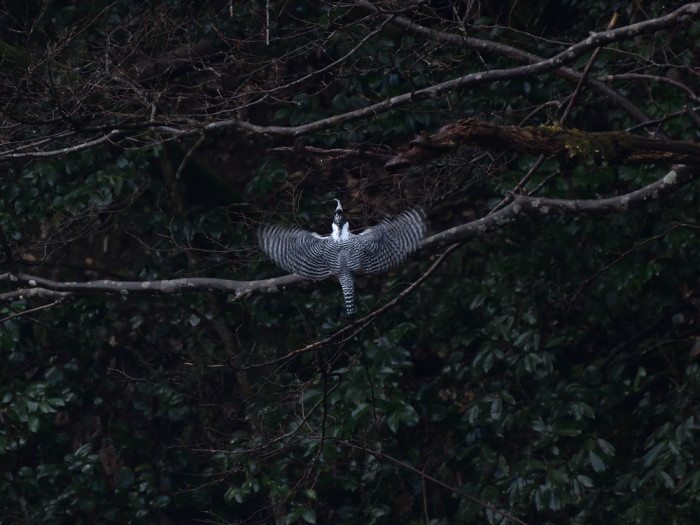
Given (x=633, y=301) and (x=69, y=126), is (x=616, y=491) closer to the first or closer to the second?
(x=633, y=301)

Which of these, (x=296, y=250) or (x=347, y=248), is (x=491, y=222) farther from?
(x=296, y=250)

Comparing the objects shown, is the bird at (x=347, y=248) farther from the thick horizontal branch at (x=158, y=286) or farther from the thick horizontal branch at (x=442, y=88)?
the thick horizontal branch at (x=442, y=88)

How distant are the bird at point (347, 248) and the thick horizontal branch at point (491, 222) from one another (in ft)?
0.32

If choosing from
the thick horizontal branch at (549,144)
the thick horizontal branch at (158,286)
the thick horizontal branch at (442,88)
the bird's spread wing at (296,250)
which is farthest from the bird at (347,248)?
the thick horizontal branch at (549,144)

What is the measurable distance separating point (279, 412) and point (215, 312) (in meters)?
0.84

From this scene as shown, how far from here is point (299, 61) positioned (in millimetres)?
5578

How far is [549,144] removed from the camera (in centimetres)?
285

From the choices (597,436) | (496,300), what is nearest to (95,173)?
(496,300)

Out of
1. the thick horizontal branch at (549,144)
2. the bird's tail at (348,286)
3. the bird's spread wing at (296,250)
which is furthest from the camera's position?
the bird's tail at (348,286)

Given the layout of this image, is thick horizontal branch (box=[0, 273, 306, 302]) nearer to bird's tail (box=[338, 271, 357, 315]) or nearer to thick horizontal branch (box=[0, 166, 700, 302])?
thick horizontal branch (box=[0, 166, 700, 302])

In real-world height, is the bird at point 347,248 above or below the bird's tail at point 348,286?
above

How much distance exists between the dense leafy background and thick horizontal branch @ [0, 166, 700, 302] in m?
0.34

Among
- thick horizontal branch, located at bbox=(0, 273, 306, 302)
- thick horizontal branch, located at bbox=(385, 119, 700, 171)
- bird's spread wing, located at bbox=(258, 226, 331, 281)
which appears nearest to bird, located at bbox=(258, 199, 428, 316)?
bird's spread wing, located at bbox=(258, 226, 331, 281)

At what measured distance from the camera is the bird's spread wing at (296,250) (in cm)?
360
